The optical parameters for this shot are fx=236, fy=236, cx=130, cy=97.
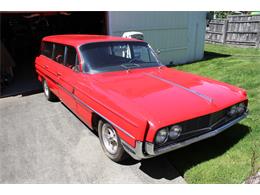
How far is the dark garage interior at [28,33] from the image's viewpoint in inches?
328

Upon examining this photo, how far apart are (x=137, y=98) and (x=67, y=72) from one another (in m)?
1.92

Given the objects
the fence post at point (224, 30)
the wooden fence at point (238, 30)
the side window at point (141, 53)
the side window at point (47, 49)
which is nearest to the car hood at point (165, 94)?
the side window at point (141, 53)

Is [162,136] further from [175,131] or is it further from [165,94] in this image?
[165,94]

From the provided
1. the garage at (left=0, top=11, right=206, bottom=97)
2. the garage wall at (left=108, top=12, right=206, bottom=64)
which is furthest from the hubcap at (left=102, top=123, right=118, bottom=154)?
the garage wall at (left=108, top=12, right=206, bottom=64)

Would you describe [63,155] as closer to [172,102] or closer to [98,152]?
[98,152]

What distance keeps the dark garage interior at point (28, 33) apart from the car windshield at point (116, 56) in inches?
164

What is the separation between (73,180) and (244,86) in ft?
17.0

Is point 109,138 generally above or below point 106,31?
below

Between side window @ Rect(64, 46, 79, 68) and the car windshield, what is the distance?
0.20 metres

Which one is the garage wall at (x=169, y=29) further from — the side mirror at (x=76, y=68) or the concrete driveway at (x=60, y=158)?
the concrete driveway at (x=60, y=158)

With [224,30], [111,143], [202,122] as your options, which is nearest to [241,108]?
[202,122]

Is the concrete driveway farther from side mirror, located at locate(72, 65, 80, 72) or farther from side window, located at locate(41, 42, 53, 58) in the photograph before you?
side window, located at locate(41, 42, 53, 58)

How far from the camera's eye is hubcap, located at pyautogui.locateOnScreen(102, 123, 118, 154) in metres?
3.40

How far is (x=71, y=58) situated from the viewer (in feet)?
14.4
